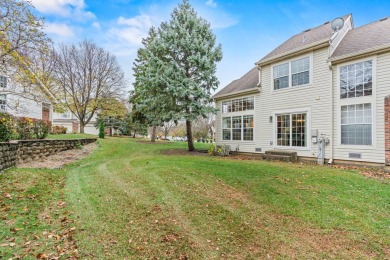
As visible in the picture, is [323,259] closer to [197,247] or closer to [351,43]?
[197,247]

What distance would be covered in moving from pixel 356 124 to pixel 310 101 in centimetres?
220

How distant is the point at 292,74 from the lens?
37.3 ft

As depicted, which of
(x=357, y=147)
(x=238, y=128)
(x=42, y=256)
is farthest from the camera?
(x=238, y=128)

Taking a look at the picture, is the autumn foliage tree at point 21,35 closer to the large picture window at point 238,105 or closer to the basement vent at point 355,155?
the large picture window at point 238,105

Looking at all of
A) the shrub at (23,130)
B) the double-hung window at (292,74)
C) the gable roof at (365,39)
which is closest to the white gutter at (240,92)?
the double-hung window at (292,74)

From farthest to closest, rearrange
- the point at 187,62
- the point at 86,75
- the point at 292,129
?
the point at 86,75, the point at 187,62, the point at 292,129

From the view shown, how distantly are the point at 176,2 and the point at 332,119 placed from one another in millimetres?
12438

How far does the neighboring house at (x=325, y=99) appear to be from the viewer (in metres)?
8.66

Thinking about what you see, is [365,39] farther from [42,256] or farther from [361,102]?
[42,256]

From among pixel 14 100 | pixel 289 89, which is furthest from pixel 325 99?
pixel 14 100

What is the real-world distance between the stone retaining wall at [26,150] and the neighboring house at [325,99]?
10351mm

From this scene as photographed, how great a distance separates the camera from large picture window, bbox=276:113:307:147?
35.7ft

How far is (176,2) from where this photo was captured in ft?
49.0

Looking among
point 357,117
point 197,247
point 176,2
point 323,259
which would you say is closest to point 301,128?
point 357,117
